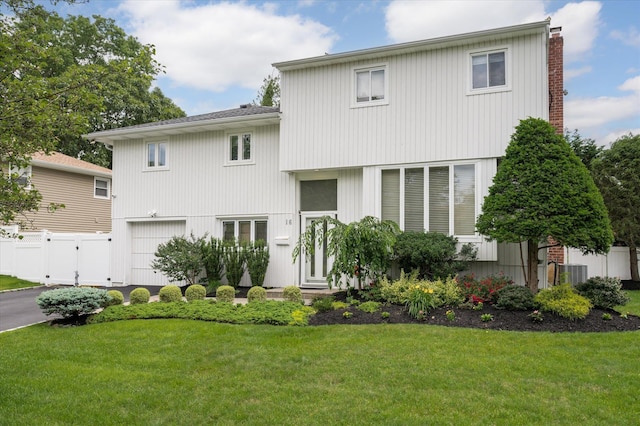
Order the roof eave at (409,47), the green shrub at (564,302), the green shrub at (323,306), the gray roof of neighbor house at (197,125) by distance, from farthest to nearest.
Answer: the gray roof of neighbor house at (197,125)
the roof eave at (409,47)
the green shrub at (323,306)
the green shrub at (564,302)

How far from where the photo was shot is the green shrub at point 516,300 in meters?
8.19

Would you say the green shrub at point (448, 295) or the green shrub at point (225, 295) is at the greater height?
the green shrub at point (448, 295)

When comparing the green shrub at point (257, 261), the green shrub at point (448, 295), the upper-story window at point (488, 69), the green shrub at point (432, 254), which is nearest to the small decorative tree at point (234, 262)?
the green shrub at point (257, 261)

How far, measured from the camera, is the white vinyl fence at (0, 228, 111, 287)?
50.6 feet

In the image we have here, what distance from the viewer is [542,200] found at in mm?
8664

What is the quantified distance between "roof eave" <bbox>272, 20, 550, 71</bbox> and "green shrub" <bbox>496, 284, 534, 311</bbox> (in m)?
5.89

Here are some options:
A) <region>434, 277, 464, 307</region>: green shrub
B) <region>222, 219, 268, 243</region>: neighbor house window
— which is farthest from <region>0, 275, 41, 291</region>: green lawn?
<region>434, 277, 464, 307</region>: green shrub

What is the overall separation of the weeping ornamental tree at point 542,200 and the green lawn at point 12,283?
48.0 ft

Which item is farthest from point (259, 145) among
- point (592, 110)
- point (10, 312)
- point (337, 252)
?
point (592, 110)

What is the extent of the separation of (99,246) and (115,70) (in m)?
12.0

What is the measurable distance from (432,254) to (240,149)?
7.19m

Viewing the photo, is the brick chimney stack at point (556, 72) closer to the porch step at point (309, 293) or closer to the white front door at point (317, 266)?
the white front door at point (317, 266)

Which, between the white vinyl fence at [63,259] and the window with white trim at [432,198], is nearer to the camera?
the window with white trim at [432,198]

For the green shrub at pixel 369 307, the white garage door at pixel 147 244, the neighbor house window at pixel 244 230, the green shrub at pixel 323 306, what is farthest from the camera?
the white garage door at pixel 147 244
